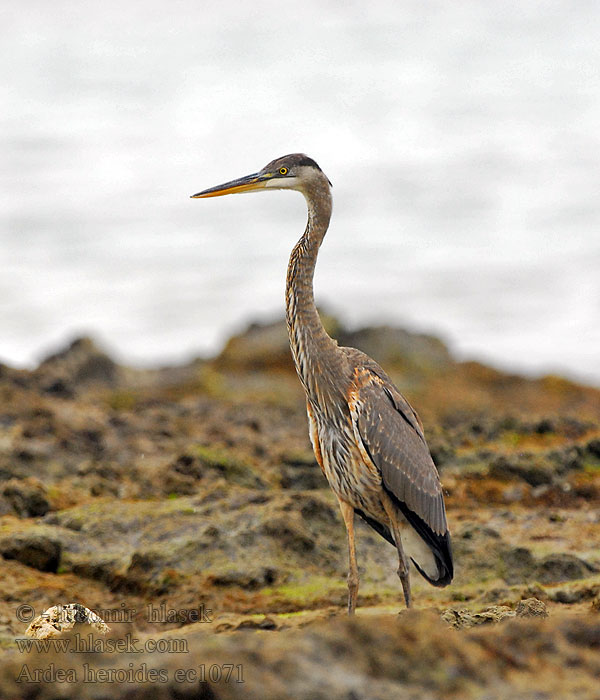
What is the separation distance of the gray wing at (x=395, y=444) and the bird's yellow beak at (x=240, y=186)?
162cm

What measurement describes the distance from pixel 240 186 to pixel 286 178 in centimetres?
37

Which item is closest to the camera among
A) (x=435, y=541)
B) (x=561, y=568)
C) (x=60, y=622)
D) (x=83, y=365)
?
(x=60, y=622)

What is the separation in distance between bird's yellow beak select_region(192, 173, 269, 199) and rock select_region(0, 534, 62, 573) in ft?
10.3

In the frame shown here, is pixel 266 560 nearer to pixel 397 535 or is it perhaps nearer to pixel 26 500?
pixel 397 535

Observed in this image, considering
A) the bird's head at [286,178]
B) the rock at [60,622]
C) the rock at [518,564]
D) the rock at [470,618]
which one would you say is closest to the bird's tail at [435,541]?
the rock at [470,618]

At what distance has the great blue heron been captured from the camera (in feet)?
22.7

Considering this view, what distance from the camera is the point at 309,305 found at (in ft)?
23.9

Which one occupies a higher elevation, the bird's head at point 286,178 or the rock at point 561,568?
the bird's head at point 286,178

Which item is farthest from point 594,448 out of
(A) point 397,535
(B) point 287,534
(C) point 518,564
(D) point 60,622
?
(D) point 60,622

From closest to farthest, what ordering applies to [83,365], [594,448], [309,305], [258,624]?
[258,624]
[309,305]
[594,448]
[83,365]

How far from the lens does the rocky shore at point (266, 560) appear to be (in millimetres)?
3670

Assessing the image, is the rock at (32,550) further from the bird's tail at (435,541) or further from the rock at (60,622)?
the bird's tail at (435,541)

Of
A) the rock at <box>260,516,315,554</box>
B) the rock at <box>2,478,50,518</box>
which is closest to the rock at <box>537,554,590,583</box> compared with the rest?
the rock at <box>260,516,315,554</box>

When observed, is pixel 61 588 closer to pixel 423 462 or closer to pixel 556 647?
pixel 423 462
